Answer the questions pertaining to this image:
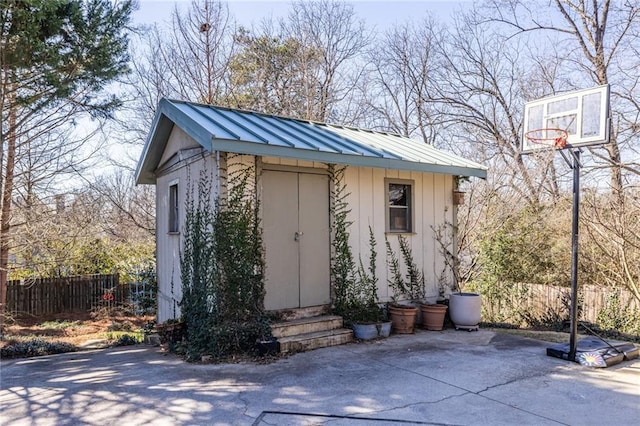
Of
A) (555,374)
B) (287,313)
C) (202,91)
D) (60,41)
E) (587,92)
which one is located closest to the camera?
(555,374)

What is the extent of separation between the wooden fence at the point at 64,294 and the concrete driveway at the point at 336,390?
7.56 meters

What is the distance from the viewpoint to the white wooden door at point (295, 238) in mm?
6020

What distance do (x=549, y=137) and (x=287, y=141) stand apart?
11.1 feet


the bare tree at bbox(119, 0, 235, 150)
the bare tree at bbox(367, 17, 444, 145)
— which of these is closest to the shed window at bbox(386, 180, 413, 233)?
the bare tree at bbox(119, 0, 235, 150)

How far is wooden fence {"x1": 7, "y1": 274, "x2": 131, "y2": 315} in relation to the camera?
1211 cm

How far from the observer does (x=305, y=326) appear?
5.98 m

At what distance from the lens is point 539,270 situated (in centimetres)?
868

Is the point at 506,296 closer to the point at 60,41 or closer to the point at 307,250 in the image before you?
the point at 307,250

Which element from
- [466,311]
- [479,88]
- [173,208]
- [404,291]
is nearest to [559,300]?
[466,311]

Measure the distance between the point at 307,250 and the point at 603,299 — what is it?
5461mm

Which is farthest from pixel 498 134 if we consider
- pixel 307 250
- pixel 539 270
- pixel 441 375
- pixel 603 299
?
pixel 441 375

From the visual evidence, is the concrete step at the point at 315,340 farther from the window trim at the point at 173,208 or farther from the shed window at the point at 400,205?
the window trim at the point at 173,208

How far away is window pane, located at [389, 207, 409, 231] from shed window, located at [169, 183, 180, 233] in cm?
369

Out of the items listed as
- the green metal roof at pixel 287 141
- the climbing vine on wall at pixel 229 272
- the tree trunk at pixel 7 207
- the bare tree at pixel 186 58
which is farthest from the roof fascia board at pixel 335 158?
the bare tree at pixel 186 58
